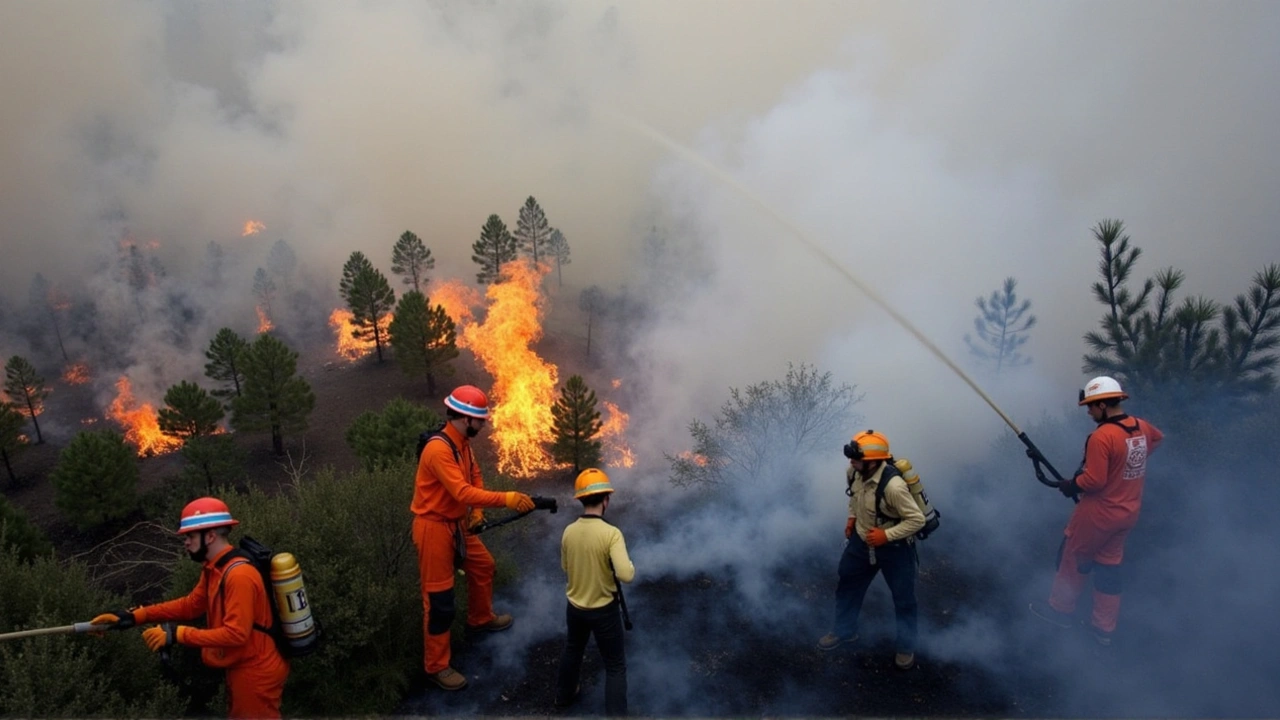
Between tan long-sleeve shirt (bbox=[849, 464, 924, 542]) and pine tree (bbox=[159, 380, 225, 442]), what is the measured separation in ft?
96.6

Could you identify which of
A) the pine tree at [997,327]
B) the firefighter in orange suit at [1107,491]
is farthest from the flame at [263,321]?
the firefighter in orange suit at [1107,491]

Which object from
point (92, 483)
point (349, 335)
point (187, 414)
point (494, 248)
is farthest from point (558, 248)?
point (92, 483)

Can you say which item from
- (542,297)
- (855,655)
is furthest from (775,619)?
→ (542,297)

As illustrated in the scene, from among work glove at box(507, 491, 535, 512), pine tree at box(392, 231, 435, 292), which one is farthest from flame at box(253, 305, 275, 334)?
work glove at box(507, 491, 535, 512)

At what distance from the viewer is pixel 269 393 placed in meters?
30.2

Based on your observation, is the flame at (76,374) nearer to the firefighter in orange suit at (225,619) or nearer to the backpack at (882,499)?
the firefighter in orange suit at (225,619)

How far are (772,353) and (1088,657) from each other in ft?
49.4

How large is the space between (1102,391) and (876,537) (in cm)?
246

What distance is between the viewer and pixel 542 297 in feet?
174

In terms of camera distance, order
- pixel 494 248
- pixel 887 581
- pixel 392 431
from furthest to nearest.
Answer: pixel 494 248 < pixel 392 431 < pixel 887 581

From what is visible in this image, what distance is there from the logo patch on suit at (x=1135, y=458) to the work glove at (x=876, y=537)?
89.7 inches

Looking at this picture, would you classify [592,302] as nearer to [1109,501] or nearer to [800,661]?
[800,661]

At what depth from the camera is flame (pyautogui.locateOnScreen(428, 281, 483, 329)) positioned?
5106 cm

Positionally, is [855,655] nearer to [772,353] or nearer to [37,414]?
[772,353]
